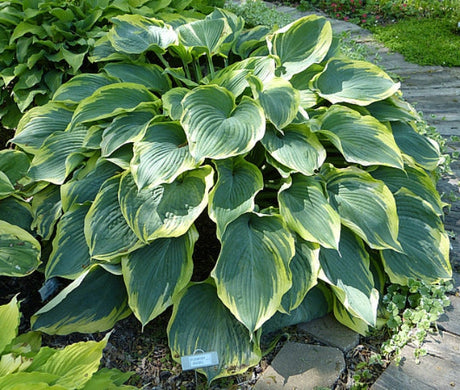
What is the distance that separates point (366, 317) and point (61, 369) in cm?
110

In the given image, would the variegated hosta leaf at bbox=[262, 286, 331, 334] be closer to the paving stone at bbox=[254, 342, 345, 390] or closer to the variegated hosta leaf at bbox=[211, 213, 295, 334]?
the paving stone at bbox=[254, 342, 345, 390]

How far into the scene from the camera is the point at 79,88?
2713mm

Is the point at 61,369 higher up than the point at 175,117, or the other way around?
the point at 175,117

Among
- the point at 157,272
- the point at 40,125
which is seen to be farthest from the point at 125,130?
the point at 157,272

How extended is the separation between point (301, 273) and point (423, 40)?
3803 mm

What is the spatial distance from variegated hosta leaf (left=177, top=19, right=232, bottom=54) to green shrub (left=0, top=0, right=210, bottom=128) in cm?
69

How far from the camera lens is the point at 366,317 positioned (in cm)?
195

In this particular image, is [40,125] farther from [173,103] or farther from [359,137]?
[359,137]

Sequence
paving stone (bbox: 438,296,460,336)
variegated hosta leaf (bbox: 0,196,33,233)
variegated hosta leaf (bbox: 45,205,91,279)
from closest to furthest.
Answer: paving stone (bbox: 438,296,460,336), variegated hosta leaf (bbox: 45,205,91,279), variegated hosta leaf (bbox: 0,196,33,233)

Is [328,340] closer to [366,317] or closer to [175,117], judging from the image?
[366,317]

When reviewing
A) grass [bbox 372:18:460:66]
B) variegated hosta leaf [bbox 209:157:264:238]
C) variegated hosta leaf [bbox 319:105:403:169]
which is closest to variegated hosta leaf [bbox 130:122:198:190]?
variegated hosta leaf [bbox 209:157:264:238]

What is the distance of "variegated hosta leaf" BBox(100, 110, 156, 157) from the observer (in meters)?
2.27

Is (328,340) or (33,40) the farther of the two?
(33,40)

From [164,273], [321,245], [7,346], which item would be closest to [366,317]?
[321,245]
